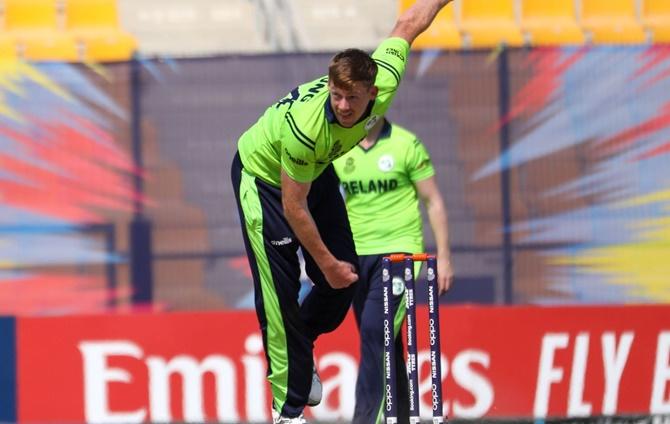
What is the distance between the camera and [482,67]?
9.27 m

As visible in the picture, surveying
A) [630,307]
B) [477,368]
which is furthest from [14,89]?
[630,307]

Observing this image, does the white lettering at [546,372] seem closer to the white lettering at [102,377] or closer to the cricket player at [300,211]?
the white lettering at [102,377]

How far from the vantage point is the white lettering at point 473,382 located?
8.87m

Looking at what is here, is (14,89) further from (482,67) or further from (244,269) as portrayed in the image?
(482,67)

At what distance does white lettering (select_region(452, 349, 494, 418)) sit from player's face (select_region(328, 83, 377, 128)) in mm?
3791

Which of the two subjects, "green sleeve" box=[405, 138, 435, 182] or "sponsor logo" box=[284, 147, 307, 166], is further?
"green sleeve" box=[405, 138, 435, 182]

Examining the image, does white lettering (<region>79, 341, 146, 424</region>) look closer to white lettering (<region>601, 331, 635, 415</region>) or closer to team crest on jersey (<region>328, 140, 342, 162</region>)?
white lettering (<region>601, 331, 635, 415</region>)

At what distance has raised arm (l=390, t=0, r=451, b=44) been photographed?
5.90 metres

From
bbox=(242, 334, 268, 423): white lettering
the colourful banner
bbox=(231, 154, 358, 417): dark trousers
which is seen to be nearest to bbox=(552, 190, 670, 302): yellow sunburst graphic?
the colourful banner

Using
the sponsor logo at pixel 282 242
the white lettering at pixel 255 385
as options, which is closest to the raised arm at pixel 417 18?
the sponsor logo at pixel 282 242

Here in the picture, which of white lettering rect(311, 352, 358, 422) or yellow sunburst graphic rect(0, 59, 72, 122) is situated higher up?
yellow sunburst graphic rect(0, 59, 72, 122)

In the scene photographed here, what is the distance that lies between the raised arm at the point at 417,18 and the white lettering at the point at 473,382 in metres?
3.54

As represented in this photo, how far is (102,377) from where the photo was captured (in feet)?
29.5

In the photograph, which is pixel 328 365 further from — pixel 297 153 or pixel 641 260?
pixel 297 153
